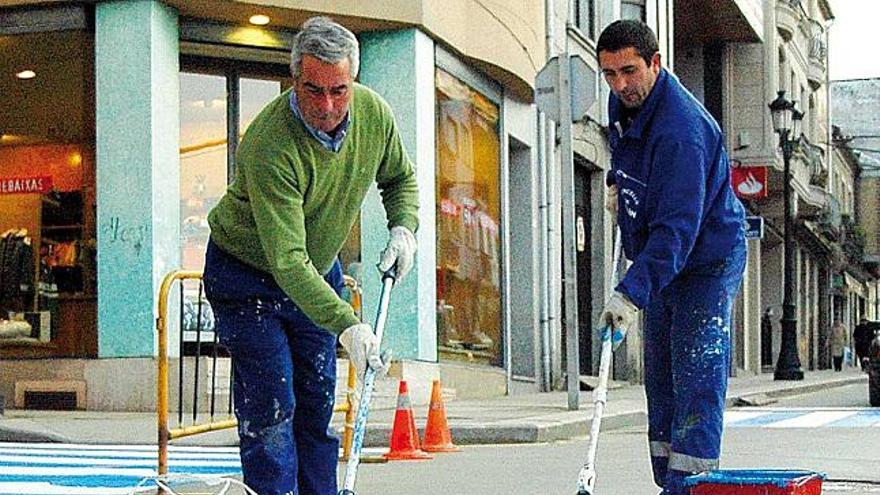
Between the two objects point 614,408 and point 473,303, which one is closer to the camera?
point 614,408

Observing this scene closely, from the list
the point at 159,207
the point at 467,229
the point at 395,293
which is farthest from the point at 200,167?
the point at 467,229

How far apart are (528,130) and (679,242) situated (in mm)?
16300

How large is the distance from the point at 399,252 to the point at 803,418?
1069 centimetres

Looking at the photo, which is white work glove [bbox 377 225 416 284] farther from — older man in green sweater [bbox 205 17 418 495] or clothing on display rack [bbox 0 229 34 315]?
clothing on display rack [bbox 0 229 34 315]

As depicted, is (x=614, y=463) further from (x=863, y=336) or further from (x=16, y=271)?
(x=863, y=336)

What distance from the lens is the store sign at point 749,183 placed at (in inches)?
1284

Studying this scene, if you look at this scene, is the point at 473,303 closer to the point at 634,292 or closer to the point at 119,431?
the point at 119,431

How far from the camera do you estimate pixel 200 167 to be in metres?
15.9

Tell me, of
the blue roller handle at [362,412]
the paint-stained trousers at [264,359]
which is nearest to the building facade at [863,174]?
the paint-stained trousers at [264,359]

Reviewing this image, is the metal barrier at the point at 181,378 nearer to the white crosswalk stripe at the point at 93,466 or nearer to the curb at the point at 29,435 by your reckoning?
the white crosswalk stripe at the point at 93,466

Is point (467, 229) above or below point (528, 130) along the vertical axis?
below

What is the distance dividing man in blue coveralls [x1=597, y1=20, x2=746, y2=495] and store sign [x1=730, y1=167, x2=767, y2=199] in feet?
89.8

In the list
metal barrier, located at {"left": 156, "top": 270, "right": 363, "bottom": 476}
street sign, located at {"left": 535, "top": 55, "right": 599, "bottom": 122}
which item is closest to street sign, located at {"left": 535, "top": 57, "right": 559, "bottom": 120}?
street sign, located at {"left": 535, "top": 55, "right": 599, "bottom": 122}

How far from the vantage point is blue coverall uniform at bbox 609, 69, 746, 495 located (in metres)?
5.16
